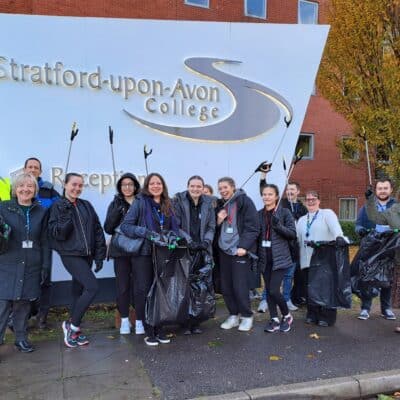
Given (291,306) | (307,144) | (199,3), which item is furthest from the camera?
(307,144)

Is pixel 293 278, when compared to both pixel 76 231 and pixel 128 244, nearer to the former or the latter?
pixel 128 244

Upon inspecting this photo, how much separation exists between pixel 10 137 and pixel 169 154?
2148 mm

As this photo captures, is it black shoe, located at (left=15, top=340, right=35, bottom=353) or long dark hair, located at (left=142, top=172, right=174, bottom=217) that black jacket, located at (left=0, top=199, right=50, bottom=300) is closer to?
black shoe, located at (left=15, top=340, right=35, bottom=353)

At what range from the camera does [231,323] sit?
5418 mm

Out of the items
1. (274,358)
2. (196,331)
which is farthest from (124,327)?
(274,358)

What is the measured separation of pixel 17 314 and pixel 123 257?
1.19 meters

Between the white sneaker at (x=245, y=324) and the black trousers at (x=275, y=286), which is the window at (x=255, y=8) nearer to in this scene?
the black trousers at (x=275, y=286)

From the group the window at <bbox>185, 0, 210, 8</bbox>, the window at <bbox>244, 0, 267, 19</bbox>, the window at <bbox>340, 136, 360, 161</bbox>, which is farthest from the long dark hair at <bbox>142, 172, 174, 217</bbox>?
the window at <bbox>244, 0, 267, 19</bbox>

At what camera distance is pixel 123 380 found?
13.0ft

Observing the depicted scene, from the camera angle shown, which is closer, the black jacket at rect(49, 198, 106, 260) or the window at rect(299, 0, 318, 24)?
the black jacket at rect(49, 198, 106, 260)

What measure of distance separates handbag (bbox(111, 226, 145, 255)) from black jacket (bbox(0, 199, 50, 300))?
0.80 metres

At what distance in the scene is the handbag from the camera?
472 cm

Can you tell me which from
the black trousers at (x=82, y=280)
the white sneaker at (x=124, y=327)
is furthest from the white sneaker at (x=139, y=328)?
the black trousers at (x=82, y=280)

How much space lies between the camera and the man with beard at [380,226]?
5.50 metres
